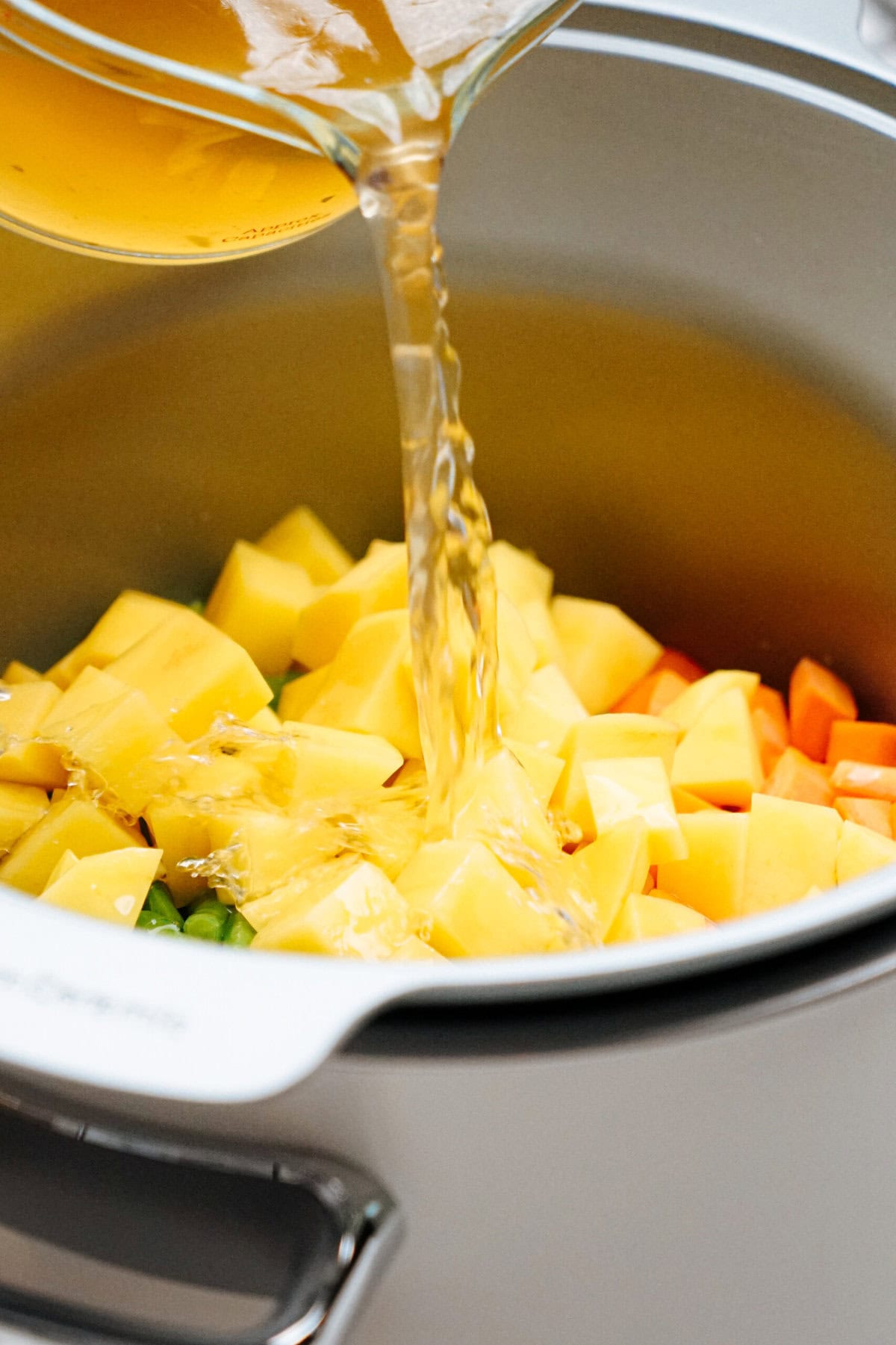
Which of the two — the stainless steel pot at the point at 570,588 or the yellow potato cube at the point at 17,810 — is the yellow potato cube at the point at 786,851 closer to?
the stainless steel pot at the point at 570,588

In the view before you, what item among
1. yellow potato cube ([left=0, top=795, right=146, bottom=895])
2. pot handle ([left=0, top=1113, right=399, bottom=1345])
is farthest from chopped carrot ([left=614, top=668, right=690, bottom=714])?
pot handle ([left=0, top=1113, right=399, bottom=1345])

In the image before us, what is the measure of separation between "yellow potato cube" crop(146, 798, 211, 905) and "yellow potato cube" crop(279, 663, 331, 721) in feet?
0.45

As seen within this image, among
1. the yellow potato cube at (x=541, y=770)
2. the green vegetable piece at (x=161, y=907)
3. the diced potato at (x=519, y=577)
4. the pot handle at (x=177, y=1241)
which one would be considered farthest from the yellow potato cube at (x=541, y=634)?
the pot handle at (x=177, y=1241)

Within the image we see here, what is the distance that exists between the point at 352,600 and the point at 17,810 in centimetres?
28

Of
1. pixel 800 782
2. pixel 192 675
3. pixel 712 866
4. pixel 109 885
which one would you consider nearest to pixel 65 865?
pixel 109 885

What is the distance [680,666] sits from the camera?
1088 mm

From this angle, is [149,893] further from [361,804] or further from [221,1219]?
[221,1219]

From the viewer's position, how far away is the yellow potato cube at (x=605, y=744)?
0.93 metres

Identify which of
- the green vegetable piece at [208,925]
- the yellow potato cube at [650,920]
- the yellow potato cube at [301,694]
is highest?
the yellow potato cube at [301,694]

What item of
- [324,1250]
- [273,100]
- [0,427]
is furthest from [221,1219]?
[0,427]

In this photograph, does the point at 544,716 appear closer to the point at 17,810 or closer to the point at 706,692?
the point at 706,692

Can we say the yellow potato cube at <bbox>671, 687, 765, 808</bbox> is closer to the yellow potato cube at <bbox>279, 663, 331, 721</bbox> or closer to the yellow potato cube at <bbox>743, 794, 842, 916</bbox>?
the yellow potato cube at <bbox>743, 794, 842, 916</bbox>

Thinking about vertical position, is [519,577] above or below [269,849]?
above

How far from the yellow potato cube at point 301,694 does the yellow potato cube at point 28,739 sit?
0.17m
